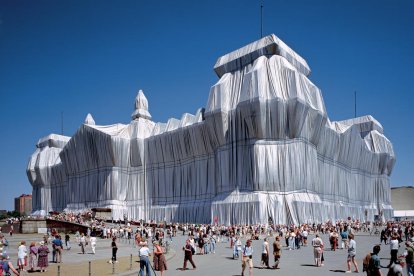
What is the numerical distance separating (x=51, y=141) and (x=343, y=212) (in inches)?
2499

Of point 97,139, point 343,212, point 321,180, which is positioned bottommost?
point 343,212

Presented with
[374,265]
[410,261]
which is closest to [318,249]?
[410,261]

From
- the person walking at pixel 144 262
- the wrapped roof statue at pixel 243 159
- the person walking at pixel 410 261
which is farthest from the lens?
the wrapped roof statue at pixel 243 159

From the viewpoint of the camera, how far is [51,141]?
104 meters

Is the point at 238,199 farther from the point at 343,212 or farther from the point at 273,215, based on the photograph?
the point at 343,212

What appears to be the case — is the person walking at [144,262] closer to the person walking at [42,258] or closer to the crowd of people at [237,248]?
the crowd of people at [237,248]

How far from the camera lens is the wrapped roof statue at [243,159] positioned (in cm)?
5484

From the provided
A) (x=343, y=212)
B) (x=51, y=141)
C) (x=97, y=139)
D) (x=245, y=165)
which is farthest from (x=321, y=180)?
(x=51, y=141)

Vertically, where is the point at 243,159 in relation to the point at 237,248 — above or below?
above

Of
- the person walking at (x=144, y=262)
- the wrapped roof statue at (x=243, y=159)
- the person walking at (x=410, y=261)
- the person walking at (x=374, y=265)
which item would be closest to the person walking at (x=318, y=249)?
the person walking at (x=410, y=261)

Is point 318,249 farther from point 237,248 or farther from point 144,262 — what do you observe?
point 144,262

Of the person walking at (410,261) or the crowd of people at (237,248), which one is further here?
the crowd of people at (237,248)

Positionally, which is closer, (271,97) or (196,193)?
(271,97)

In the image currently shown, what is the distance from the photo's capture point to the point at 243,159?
56.6 m
